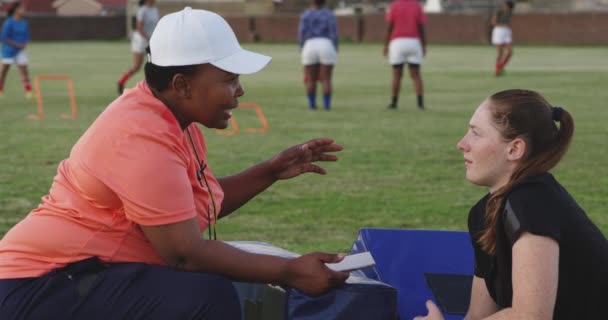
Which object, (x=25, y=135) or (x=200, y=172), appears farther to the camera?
(x=25, y=135)

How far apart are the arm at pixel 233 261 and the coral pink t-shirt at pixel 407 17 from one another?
526 inches

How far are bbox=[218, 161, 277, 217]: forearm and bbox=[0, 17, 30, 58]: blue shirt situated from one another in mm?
17987

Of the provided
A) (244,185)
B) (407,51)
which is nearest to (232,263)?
(244,185)

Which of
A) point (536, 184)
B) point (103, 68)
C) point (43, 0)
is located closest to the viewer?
point (536, 184)

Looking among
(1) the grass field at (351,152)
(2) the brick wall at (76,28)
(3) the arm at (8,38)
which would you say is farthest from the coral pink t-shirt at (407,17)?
(2) the brick wall at (76,28)

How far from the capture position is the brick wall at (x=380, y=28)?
52.2m

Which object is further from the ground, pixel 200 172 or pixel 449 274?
pixel 200 172

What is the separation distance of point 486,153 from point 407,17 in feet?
44.5

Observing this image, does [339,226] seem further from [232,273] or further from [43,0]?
[43,0]

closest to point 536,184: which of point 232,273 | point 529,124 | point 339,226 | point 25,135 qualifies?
point 529,124

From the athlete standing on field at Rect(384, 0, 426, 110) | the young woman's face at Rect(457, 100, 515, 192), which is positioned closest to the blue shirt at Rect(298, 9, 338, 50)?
the athlete standing on field at Rect(384, 0, 426, 110)

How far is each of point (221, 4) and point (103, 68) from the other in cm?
4414

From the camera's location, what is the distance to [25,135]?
44.0 feet

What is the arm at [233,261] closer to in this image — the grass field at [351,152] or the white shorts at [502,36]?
the grass field at [351,152]
